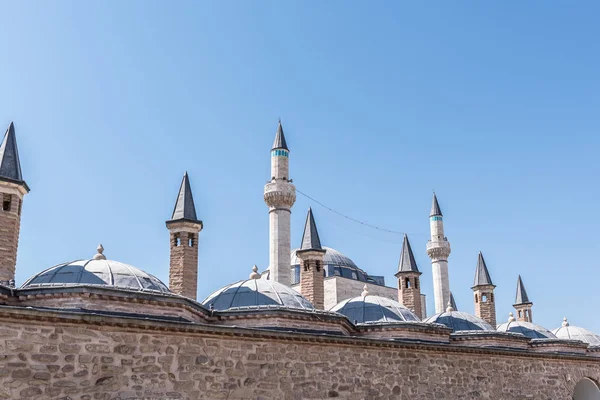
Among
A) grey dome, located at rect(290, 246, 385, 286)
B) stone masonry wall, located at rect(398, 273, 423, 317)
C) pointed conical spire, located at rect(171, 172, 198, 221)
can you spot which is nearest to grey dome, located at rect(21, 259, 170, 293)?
pointed conical spire, located at rect(171, 172, 198, 221)

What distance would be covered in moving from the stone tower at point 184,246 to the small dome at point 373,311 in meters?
3.78

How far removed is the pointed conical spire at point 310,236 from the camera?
19.2 m

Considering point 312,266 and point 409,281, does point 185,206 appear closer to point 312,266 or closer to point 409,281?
point 312,266

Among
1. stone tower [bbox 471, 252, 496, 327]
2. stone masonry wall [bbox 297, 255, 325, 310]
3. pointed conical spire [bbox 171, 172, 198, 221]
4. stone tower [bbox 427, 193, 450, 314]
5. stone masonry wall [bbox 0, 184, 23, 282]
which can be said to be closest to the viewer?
stone masonry wall [bbox 0, 184, 23, 282]

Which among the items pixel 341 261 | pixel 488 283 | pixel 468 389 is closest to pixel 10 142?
pixel 468 389

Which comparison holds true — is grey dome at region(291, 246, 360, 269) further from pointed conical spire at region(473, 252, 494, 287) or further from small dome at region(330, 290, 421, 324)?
small dome at region(330, 290, 421, 324)

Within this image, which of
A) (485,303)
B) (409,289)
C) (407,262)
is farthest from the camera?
(485,303)

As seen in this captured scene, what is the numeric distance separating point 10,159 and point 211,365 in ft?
21.8

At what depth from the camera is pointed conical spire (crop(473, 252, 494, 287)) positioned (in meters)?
25.6

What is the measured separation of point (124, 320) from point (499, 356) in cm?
948

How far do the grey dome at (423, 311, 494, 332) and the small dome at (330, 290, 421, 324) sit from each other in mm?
2745

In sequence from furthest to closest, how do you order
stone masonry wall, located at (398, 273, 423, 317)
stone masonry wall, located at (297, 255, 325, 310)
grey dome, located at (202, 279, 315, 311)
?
1. stone masonry wall, located at (398, 273, 423, 317)
2. stone masonry wall, located at (297, 255, 325, 310)
3. grey dome, located at (202, 279, 315, 311)

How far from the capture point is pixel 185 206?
52.6 feet

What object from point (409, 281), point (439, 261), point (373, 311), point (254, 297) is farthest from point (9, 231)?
point (439, 261)
